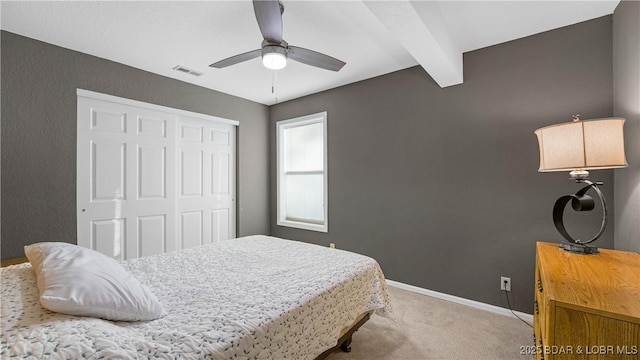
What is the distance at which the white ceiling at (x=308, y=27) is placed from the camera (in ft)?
6.31

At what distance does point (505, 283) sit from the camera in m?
2.44

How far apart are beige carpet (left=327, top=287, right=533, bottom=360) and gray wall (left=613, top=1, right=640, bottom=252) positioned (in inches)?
40.3

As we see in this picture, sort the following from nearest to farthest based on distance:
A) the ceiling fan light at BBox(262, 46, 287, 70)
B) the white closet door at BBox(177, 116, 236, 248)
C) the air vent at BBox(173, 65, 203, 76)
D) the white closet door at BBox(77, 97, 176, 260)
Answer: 1. the ceiling fan light at BBox(262, 46, 287, 70)
2. the white closet door at BBox(77, 97, 176, 260)
3. the air vent at BBox(173, 65, 203, 76)
4. the white closet door at BBox(177, 116, 236, 248)

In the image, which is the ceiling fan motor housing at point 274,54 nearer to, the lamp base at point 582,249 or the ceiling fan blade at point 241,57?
the ceiling fan blade at point 241,57

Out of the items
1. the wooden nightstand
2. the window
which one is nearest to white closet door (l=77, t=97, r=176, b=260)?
the window

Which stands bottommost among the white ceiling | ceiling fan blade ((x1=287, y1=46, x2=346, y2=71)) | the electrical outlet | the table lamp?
the electrical outlet

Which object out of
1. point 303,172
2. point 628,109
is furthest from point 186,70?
point 628,109

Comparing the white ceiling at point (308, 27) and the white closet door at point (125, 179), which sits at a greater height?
the white ceiling at point (308, 27)

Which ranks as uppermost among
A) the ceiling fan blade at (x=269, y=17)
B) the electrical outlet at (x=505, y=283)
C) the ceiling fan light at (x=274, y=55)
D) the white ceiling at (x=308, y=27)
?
the white ceiling at (x=308, y=27)

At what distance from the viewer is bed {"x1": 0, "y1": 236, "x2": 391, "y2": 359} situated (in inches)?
33.1

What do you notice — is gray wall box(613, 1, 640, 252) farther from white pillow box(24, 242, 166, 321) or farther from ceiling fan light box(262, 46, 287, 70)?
white pillow box(24, 242, 166, 321)

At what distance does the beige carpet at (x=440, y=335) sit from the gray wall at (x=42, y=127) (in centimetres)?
282

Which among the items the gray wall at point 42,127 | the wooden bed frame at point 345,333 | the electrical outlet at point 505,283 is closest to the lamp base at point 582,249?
the electrical outlet at point 505,283

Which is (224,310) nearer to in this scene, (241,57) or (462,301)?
(241,57)
